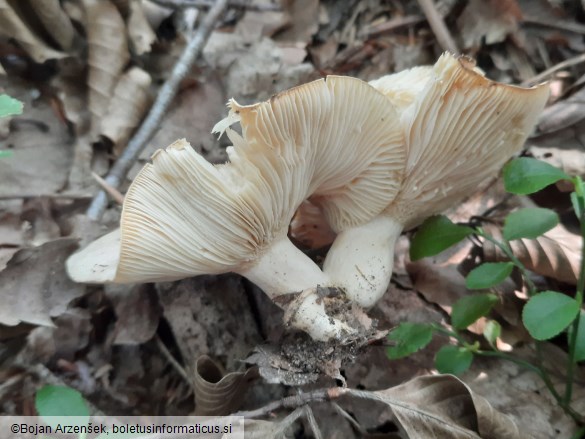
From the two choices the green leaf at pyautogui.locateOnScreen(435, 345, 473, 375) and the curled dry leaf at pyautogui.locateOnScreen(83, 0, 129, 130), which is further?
the curled dry leaf at pyautogui.locateOnScreen(83, 0, 129, 130)

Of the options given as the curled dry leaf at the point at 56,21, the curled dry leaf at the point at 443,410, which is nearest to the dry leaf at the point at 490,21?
the curled dry leaf at the point at 443,410

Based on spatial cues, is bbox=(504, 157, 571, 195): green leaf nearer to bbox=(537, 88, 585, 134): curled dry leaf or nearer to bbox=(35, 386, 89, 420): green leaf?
bbox=(537, 88, 585, 134): curled dry leaf

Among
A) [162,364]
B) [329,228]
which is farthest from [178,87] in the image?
[162,364]

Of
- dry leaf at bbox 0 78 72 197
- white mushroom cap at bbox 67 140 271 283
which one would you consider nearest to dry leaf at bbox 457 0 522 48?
white mushroom cap at bbox 67 140 271 283

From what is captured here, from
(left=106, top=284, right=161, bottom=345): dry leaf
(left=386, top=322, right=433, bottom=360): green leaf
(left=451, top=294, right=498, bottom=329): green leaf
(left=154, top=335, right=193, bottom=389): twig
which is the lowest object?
(left=154, top=335, right=193, bottom=389): twig

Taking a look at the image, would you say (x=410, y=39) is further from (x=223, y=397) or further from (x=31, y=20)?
(x=223, y=397)
